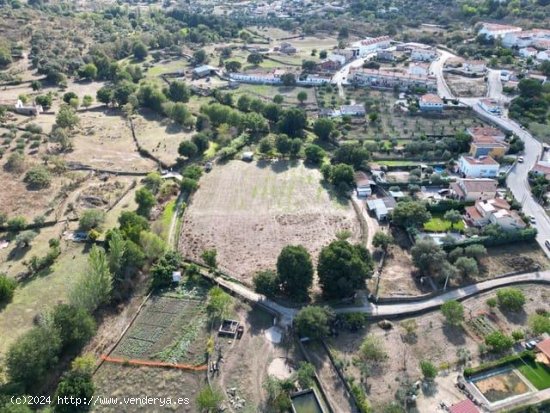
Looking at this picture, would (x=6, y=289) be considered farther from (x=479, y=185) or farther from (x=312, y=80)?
(x=312, y=80)

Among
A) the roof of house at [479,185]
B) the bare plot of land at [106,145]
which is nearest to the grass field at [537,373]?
the roof of house at [479,185]

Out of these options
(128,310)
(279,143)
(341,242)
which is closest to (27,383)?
(128,310)

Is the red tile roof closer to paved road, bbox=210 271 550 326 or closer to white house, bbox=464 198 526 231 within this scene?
paved road, bbox=210 271 550 326

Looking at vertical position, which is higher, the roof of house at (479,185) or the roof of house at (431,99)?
the roof of house at (479,185)

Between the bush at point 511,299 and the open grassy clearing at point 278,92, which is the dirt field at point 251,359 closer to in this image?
the bush at point 511,299

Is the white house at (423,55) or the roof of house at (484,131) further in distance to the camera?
the white house at (423,55)

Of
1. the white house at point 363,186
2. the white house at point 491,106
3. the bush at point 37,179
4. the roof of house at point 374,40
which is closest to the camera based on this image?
the white house at point 363,186

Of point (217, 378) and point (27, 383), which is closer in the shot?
point (27, 383)

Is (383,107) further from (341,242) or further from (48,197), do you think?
(48,197)
